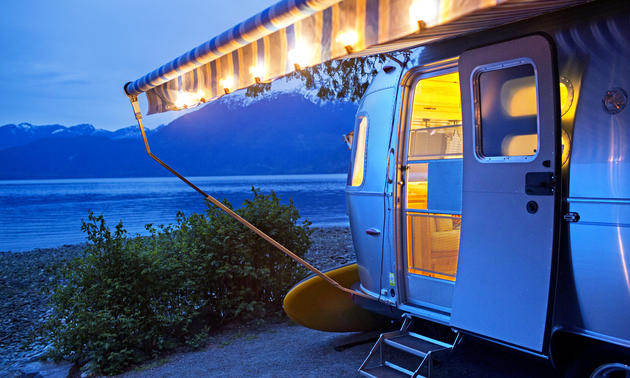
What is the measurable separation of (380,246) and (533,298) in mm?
1488

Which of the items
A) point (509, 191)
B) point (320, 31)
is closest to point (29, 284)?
point (320, 31)

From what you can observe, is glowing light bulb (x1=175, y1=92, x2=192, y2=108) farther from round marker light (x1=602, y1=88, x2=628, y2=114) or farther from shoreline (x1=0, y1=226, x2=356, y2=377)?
round marker light (x1=602, y1=88, x2=628, y2=114)

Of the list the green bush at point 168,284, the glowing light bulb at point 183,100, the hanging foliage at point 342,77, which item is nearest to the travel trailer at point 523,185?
the glowing light bulb at point 183,100

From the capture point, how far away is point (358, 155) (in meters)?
4.59

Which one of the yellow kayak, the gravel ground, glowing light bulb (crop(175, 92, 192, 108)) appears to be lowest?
the gravel ground

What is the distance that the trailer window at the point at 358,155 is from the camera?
4484 millimetres

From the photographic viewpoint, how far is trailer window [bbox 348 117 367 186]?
4484 millimetres

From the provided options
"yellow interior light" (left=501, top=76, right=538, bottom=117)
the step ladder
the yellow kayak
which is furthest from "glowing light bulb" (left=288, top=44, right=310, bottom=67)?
the yellow kayak

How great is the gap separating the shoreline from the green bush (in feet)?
1.84

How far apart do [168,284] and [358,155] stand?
98.7 inches

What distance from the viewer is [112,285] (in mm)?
4816

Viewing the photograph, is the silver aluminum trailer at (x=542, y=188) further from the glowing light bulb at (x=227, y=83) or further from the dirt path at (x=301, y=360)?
the glowing light bulb at (x=227, y=83)

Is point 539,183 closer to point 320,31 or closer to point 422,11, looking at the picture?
point 422,11

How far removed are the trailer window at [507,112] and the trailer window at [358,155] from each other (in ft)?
4.74
